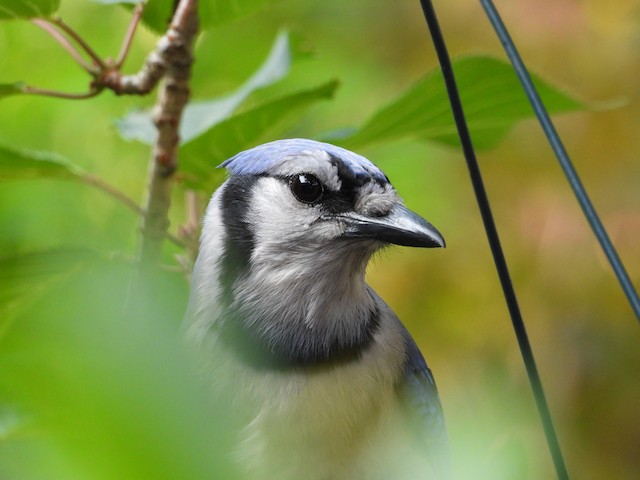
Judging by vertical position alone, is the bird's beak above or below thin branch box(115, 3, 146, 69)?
below

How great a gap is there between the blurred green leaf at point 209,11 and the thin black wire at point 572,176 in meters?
0.41

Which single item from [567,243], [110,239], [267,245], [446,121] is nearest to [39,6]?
[267,245]

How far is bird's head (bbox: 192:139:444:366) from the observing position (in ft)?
3.56

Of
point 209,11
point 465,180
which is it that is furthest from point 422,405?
point 465,180

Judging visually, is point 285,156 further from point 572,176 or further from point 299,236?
point 572,176

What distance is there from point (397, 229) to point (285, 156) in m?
0.17

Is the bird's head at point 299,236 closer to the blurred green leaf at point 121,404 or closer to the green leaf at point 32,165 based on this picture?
the green leaf at point 32,165

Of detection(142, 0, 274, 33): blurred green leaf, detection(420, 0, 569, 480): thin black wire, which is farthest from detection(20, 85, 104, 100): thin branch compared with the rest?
detection(420, 0, 569, 480): thin black wire

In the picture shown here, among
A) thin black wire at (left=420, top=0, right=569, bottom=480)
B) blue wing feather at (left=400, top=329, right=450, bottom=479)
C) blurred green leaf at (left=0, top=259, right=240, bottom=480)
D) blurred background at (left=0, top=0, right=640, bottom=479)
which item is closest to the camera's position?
blurred green leaf at (left=0, top=259, right=240, bottom=480)

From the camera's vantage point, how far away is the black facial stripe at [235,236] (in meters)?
1.14

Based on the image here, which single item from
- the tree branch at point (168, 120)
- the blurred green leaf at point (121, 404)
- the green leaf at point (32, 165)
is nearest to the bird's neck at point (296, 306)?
the tree branch at point (168, 120)

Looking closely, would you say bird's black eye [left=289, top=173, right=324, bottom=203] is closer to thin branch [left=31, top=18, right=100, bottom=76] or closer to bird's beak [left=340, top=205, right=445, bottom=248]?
bird's beak [left=340, top=205, right=445, bottom=248]

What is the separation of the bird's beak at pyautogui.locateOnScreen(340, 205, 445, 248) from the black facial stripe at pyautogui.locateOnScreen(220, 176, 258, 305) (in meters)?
0.13

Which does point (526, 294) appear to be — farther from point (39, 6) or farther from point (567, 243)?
point (39, 6)
